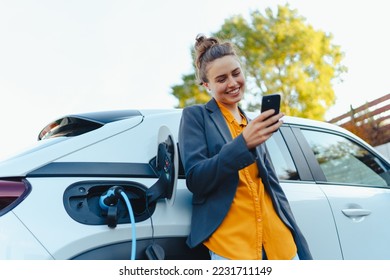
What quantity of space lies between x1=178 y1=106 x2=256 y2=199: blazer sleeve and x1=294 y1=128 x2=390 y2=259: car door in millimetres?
1121

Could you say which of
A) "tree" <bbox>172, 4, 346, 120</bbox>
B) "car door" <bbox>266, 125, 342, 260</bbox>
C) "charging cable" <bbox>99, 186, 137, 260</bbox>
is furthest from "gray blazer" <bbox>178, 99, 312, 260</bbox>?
"tree" <bbox>172, 4, 346, 120</bbox>

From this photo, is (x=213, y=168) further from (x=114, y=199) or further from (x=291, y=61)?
(x=291, y=61)

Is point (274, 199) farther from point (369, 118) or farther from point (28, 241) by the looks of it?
point (369, 118)

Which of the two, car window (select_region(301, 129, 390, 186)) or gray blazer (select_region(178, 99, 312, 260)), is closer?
gray blazer (select_region(178, 99, 312, 260))

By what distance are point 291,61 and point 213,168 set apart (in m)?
17.4

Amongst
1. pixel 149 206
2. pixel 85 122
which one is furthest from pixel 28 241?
pixel 85 122

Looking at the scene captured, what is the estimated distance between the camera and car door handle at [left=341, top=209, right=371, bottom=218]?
8.96ft

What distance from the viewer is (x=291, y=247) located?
195cm

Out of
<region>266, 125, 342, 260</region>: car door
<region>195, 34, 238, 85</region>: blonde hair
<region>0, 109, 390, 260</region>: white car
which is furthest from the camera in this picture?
<region>266, 125, 342, 260</region>: car door

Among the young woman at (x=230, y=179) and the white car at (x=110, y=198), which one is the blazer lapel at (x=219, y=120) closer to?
the young woman at (x=230, y=179)

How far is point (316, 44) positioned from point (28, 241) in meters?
18.2

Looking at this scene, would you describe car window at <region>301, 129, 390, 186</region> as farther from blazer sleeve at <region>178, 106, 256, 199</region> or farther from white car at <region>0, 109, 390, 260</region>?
blazer sleeve at <region>178, 106, 256, 199</region>

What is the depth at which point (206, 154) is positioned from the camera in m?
1.92

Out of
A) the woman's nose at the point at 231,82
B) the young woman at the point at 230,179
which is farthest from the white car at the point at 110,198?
the woman's nose at the point at 231,82
